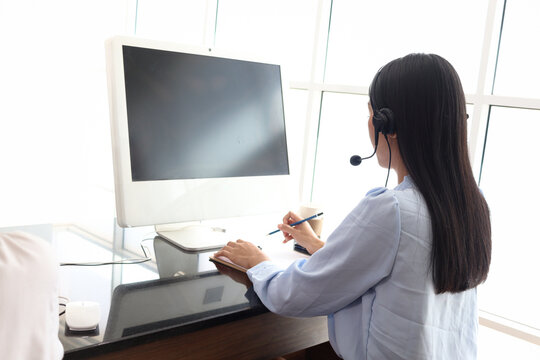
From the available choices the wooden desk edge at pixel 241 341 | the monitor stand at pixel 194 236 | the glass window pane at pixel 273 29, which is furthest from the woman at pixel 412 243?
the glass window pane at pixel 273 29

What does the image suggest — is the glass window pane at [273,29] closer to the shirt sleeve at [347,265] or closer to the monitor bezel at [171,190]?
the monitor bezel at [171,190]

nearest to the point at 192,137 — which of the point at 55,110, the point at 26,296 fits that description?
the point at 26,296

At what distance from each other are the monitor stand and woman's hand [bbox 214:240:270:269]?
0.15 metres

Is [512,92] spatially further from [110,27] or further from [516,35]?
A: [110,27]

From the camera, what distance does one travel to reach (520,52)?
1.76 m

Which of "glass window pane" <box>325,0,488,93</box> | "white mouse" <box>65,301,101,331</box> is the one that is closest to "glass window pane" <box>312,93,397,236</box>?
"glass window pane" <box>325,0,488,93</box>

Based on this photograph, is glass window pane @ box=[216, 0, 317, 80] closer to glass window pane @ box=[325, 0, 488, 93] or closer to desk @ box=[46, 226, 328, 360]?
glass window pane @ box=[325, 0, 488, 93]

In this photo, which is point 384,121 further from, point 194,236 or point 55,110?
point 55,110

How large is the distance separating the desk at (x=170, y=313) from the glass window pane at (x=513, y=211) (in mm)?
787

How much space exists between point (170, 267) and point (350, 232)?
514 mm

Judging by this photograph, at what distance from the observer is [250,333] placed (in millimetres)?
1182

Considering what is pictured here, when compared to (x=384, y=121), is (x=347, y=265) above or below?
below

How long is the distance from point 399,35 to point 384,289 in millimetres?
1397

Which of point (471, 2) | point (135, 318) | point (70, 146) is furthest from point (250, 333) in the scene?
point (70, 146)
